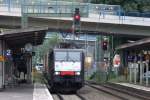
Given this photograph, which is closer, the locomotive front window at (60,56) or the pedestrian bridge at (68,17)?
the locomotive front window at (60,56)

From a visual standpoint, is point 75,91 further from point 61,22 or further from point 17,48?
point 61,22

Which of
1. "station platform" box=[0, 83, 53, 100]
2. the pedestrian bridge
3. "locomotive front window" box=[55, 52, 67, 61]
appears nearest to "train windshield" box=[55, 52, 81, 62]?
"locomotive front window" box=[55, 52, 67, 61]

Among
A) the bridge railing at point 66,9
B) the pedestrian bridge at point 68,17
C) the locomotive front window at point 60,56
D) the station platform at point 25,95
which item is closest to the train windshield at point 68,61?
the locomotive front window at point 60,56

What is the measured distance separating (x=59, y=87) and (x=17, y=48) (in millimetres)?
12580

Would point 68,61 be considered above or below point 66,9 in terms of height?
below

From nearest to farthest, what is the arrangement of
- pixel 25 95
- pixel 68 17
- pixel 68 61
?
pixel 25 95
pixel 68 61
pixel 68 17

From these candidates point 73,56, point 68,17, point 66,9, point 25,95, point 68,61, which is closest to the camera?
point 25,95

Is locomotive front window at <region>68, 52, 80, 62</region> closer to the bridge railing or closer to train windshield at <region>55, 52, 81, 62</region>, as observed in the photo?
train windshield at <region>55, 52, 81, 62</region>

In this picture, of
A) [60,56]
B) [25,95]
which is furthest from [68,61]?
[25,95]

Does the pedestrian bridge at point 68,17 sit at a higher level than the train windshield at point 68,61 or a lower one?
higher

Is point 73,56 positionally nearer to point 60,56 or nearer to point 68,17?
point 60,56

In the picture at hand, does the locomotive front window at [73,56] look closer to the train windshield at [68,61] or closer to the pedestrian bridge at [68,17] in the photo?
the train windshield at [68,61]

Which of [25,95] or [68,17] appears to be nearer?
[25,95]

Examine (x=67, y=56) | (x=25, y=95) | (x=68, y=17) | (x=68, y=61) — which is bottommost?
(x=25, y=95)
